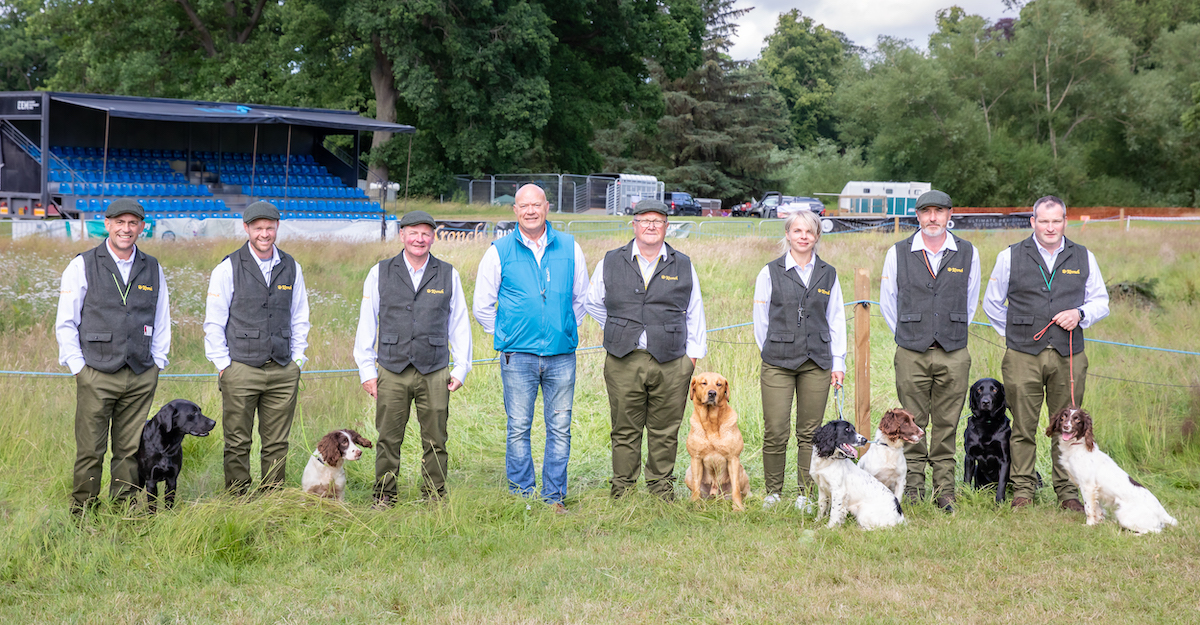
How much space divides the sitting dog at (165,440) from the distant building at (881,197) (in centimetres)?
3930

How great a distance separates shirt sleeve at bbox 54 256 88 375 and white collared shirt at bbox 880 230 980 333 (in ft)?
14.8

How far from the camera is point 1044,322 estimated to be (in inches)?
220

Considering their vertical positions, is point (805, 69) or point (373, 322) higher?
point (805, 69)

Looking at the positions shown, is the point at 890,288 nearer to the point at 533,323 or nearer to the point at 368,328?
the point at 533,323

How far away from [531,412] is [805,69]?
7372 cm

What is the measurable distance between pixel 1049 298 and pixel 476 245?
12314 millimetres

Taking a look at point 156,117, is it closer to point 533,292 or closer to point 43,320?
point 43,320

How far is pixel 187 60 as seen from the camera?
3597cm

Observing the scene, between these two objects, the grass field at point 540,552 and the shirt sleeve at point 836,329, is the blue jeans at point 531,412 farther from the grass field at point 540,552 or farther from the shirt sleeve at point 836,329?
the shirt sleeve at point 836,329

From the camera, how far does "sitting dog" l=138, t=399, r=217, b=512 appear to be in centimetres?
512

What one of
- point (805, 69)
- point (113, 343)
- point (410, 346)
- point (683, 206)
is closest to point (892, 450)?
point (410, 346)

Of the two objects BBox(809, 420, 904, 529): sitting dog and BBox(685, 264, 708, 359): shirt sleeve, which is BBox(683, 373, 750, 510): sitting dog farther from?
BBox(809, 420, 904, 529): sitting dog

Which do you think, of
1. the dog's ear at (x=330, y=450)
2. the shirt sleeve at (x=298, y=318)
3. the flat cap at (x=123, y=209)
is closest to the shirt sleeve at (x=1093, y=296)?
the dog's ear at (x=330, y=450)

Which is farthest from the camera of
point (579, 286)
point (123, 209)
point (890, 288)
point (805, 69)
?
point (805, 69)
